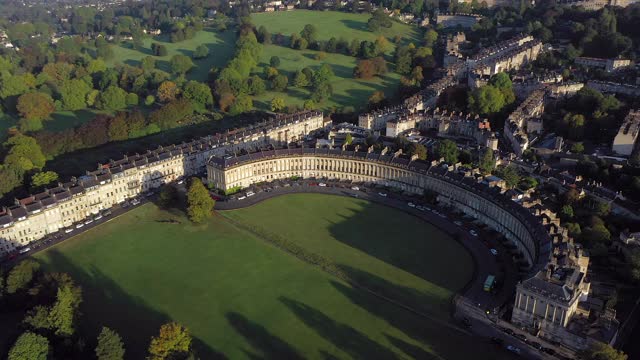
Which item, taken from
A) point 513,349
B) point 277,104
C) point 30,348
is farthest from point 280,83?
point 513,349

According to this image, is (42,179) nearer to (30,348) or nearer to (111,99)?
(30,348)

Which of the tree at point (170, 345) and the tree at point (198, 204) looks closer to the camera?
the tree at point (170, 345)

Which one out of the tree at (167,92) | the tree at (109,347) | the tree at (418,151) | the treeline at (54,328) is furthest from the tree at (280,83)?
the tree at (109,347)

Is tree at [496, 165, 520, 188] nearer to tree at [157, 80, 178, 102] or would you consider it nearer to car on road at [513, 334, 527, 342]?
car on road at [513, 334, 527, 342]

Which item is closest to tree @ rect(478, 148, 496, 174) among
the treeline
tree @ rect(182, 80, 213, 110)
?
the treeline

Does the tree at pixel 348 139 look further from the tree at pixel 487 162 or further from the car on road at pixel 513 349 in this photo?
the car on road at pixel 513 349

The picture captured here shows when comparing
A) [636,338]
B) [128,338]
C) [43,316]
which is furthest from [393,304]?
[43,316]
